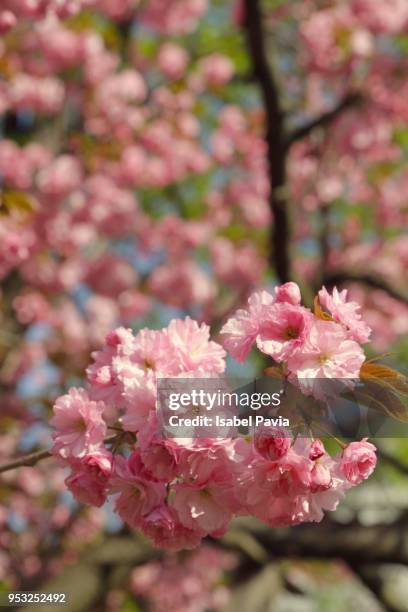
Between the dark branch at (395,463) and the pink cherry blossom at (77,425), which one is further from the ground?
the pink cherry blossom at (77,425)

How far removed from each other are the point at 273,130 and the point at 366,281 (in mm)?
1191

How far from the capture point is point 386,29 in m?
5.88

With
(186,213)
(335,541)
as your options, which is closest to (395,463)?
(335,541)

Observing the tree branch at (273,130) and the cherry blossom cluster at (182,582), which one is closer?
the tree branch at (273,130)

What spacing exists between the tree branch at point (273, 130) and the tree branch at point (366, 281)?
1.88 ft

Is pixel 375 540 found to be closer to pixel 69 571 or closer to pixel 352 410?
Result: pixel 69 571

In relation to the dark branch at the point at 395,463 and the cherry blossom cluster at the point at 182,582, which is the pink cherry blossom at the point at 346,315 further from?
the cherry blossom cluster at the point at 182,582

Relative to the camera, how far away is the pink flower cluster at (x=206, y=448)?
4.38ft

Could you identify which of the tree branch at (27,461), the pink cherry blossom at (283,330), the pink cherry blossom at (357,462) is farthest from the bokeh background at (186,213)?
the pink cherry blossom at (357,462)

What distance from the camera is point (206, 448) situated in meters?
1.31

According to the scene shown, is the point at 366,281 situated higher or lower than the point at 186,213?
higher

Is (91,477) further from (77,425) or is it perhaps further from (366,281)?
(366,281)

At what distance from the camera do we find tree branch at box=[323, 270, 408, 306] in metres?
4.35

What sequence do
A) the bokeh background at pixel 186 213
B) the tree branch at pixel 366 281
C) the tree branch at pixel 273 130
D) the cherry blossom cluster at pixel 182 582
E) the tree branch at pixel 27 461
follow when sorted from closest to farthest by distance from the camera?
Result: the tree branch at pixel 27 461, the tree branch at pixel 273 130, the bokeh background at pixel 186 213, the tree branch at pixel 366 281, the cherry blossom cluster at pixel 182 582
